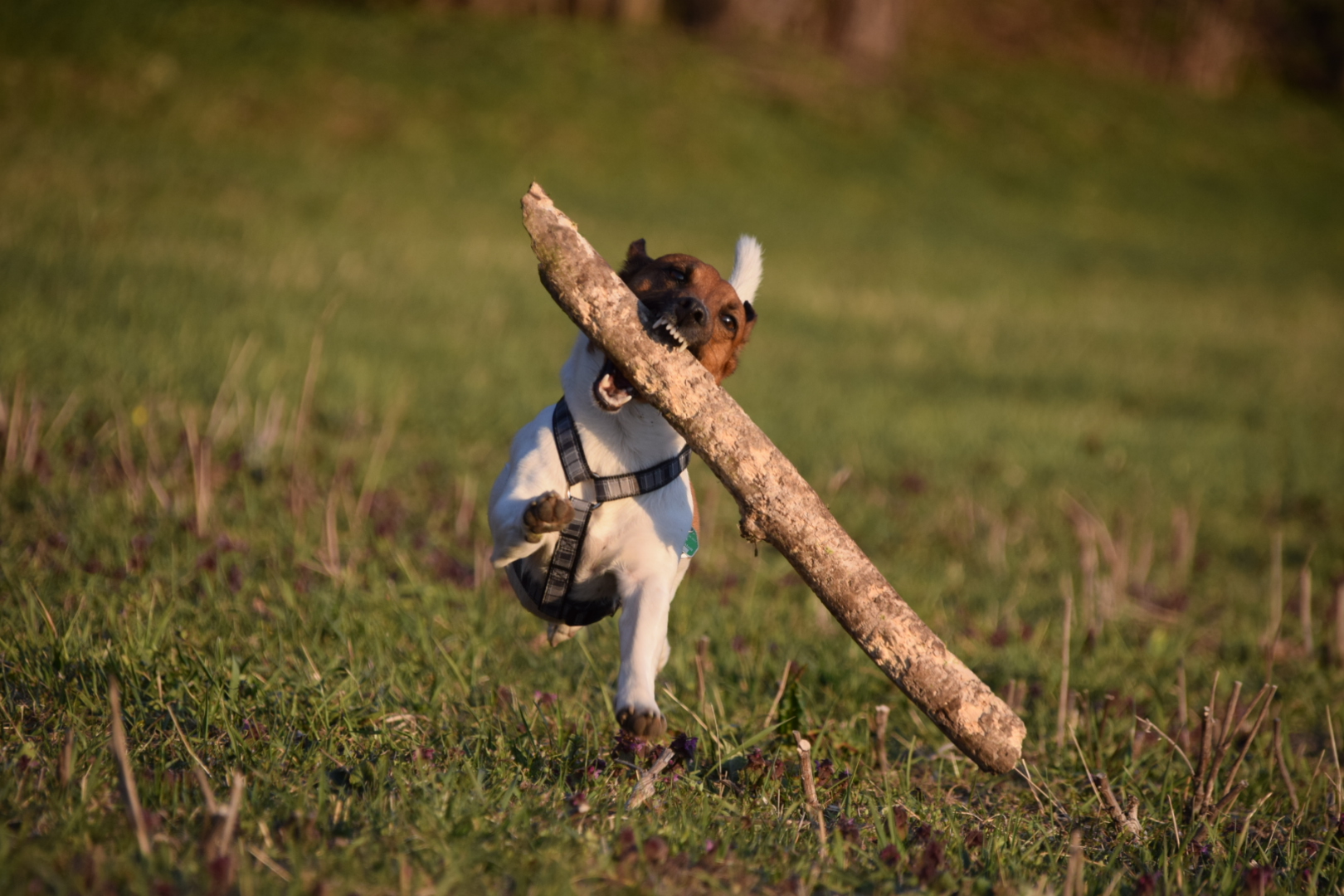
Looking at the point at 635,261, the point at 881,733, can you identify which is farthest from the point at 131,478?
the point at 881,733

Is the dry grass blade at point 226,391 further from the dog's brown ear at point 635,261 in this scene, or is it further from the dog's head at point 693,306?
the dog's head at point 693,306

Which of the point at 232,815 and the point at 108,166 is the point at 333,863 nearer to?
the point at 232,815

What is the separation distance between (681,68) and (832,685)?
25.4m

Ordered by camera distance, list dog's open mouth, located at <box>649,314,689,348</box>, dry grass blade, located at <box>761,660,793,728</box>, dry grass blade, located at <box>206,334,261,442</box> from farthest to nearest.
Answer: dry grass blade, located at <box>206,334,261,442</box>, dry grass blade, located at <box>761,660,793,728</box>, dog's open mouth, located at <box>649,314,689,348</box>

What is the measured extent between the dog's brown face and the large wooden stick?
146 millimetres

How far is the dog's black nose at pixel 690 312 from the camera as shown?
2.91 meters

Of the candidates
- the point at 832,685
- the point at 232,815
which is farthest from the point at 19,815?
the point at 832,685

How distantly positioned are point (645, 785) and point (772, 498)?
29.9 inches

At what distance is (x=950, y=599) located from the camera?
19.8 feet

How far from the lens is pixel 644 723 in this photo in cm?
288

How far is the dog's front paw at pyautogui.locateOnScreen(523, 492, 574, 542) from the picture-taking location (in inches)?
110

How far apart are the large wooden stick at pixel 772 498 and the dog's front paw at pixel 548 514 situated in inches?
13.6

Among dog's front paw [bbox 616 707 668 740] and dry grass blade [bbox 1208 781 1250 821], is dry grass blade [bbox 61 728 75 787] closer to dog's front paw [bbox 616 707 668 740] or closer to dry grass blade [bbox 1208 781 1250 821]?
dog's front paw [bbox 616 707 668 740]

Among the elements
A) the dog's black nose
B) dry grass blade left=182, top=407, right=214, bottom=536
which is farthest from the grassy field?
the dog's black nose
